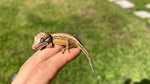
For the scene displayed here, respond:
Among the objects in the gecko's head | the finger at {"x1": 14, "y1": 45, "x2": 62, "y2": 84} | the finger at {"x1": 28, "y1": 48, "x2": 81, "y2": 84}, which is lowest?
the finger at {"x1": 14, "y1": 45, "x2": 62, "y2": 84}

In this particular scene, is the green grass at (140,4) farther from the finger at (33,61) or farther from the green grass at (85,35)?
the finger at (33,61)

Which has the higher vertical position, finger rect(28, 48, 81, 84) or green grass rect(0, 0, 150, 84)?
finger rect(28, 48, 81, 84)

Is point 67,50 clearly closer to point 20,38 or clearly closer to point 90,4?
point 20,38

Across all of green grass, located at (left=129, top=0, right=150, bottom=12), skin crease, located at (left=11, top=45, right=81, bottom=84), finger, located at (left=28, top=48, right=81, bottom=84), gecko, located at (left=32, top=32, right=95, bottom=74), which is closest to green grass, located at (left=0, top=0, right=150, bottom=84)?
green grass, located at (left=129, top=0, right=150, bottom=12)

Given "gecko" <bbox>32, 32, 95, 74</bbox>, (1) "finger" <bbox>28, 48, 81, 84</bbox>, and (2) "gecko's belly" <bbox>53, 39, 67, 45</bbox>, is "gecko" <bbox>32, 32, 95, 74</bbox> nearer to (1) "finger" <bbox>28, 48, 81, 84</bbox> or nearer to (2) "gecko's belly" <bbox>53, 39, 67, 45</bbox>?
(2) "gecko's belly" <bbox>53, 39, 67, 45</bbox>

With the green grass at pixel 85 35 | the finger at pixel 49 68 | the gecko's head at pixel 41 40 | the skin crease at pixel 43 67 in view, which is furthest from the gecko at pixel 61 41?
the green grass at pixel 85 35

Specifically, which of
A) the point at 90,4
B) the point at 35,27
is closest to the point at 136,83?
the point at 35,27

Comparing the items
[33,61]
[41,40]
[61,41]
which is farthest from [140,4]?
[33,61]
